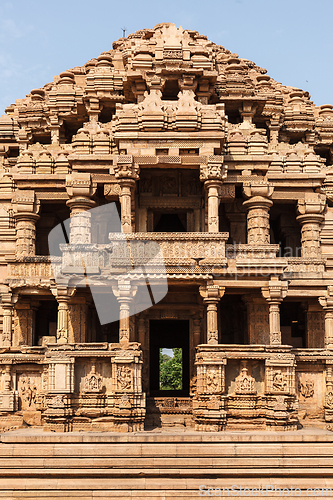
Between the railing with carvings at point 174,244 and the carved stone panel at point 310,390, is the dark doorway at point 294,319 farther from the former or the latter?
the railing with carvings at point 174,244

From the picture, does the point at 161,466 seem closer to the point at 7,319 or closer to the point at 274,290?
the point at 274,290

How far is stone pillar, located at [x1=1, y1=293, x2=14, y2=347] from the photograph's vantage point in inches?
768

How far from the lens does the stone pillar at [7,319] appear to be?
64.0ft

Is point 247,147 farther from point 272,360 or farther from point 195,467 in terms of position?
point 195,467

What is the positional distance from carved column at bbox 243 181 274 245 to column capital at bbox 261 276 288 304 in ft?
10.4

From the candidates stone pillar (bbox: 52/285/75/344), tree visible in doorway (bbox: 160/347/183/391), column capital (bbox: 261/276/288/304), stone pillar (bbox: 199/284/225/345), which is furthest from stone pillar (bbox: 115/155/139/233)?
tree visible in doorway (bbox: 160/347/183/391)

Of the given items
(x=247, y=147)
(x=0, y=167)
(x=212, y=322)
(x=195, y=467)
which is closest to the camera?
(x=195, y=467)

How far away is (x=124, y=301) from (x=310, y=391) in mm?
5640

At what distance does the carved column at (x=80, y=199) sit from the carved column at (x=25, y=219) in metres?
1.87

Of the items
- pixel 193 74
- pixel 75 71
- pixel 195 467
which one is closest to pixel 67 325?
pixel 195 467

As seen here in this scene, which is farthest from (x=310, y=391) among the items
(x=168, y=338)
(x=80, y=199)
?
(x=168, y=338)

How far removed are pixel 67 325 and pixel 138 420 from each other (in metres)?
3.50

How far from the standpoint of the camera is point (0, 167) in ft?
80.3

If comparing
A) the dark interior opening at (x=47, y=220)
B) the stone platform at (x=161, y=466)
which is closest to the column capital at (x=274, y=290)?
the stone platform at (x=161, y=466)
